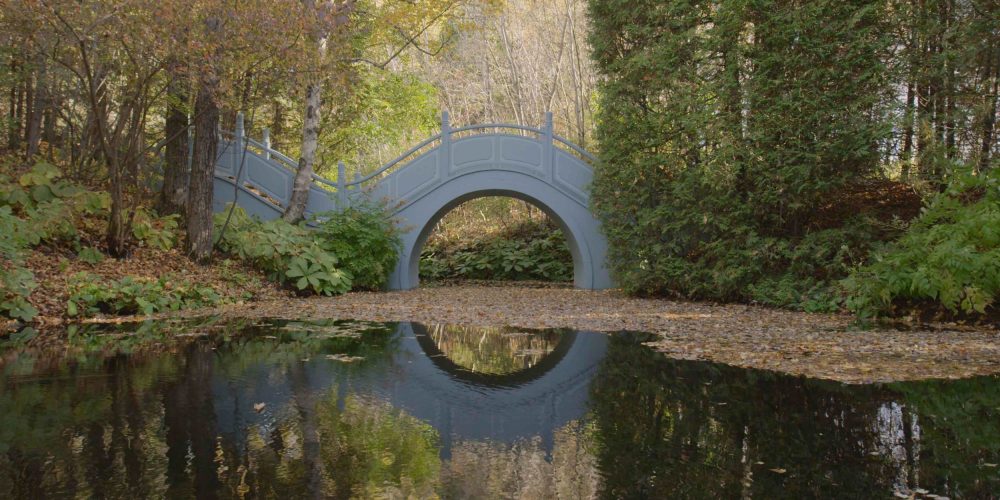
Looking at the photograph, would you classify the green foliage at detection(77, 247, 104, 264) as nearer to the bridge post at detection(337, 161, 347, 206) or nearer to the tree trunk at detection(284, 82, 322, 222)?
the tree trunk at detection(284, 82, 322, 222)

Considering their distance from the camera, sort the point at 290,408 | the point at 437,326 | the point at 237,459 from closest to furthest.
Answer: the point at 237,459 < the point at 290,408 < the point at 437,326

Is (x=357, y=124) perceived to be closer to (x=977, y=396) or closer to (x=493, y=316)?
(x=493, y=316)

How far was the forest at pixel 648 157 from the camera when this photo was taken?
29.0ft

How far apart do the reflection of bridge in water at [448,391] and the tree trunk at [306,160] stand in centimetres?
819

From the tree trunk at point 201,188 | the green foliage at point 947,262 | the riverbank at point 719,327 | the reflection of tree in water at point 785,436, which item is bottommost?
the reflection of tree in water at point 785,436

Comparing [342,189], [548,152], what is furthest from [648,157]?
[342,189]

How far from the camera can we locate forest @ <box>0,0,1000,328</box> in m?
8.83

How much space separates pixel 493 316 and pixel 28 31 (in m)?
6.65

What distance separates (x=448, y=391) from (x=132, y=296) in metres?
6.17

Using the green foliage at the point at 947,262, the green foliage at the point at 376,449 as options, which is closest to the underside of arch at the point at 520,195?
the green foliage at the point at 947,262

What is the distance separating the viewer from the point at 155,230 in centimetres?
1138

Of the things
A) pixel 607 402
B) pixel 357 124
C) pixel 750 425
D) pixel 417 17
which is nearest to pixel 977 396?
pixel 750 425

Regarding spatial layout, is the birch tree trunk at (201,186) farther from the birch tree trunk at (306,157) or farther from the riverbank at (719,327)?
the birch tree trunk at (306,157)

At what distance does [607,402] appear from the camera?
14.9ft
